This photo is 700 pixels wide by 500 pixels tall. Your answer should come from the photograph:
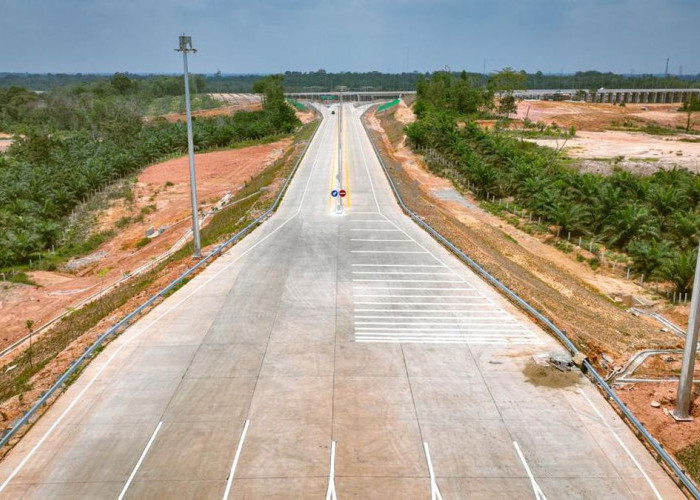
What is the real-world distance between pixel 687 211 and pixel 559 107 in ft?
353

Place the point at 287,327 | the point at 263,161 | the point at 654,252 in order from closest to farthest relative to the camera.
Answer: the point at 287,327 → the point at 654,252 → the point at 263,161

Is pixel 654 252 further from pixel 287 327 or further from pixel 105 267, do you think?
pixel 105 267

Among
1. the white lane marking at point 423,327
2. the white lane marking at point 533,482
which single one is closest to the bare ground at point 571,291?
the white lane marking at point 423,327

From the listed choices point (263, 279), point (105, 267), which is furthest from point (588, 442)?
point (105, 267)

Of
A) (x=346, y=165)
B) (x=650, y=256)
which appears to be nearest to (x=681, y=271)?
(x=650, y=256)

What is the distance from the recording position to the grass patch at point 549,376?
20.1 meters

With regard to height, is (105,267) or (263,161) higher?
(263,161)

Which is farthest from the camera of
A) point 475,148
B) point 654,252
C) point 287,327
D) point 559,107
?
point 559,107

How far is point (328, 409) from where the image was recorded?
60.1 ft

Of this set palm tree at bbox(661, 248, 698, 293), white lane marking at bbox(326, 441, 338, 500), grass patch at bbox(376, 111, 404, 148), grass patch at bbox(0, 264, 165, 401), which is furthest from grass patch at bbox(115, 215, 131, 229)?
palm tree at bbox(661, 248, 698, 293)

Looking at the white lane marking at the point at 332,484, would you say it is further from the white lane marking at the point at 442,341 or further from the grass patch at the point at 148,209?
the grass patch at the point at 148,209

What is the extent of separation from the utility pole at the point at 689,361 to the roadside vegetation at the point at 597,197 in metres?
18.6

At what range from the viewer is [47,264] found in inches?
1822

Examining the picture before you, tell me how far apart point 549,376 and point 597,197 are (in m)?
30.5
